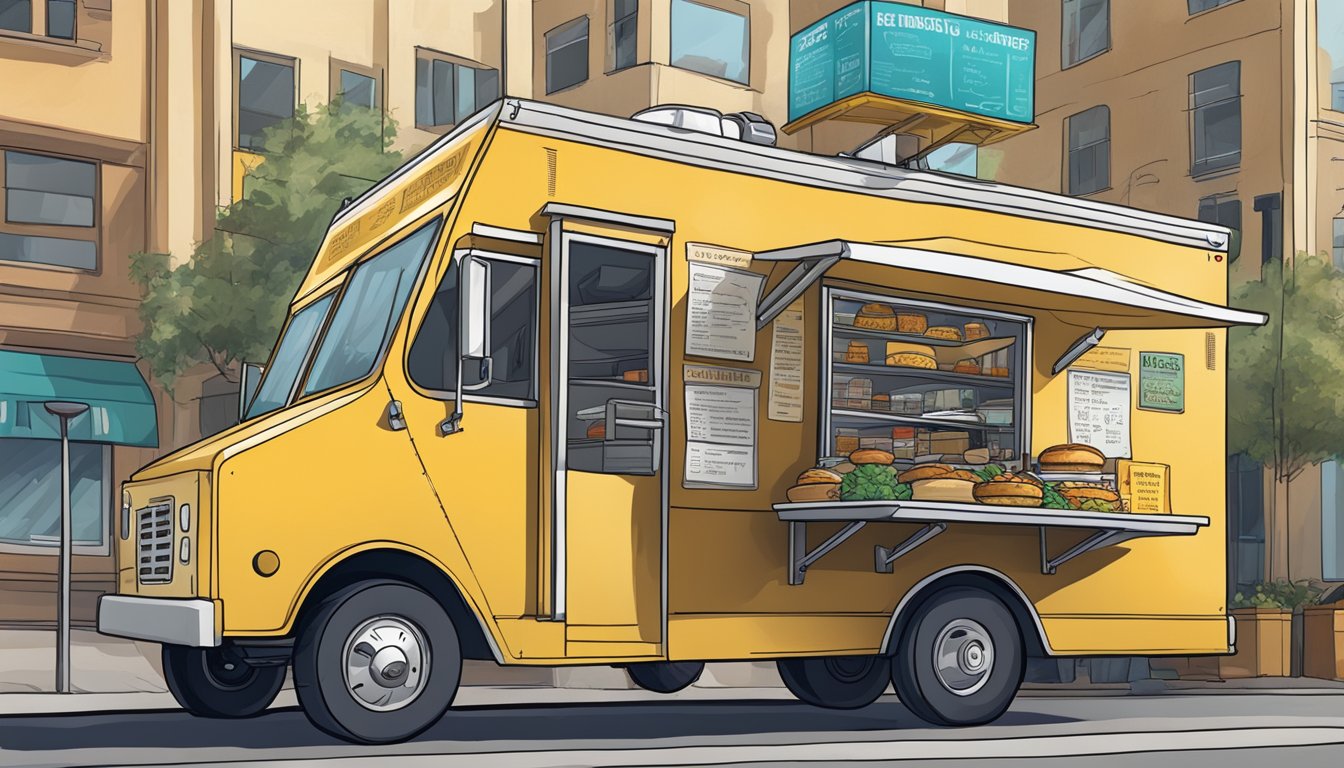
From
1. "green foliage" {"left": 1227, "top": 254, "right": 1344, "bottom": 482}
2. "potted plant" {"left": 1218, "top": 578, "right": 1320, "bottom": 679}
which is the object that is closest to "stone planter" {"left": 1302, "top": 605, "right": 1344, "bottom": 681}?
"potted plant" {"left": 1218, "top": 578, "right": 1320, "bottom": 679}

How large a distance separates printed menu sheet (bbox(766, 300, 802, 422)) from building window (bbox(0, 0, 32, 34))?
18690mm

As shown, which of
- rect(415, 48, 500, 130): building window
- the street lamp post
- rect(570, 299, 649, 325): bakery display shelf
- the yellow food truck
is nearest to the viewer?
the yellow food truck

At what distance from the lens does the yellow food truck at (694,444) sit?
860 cm

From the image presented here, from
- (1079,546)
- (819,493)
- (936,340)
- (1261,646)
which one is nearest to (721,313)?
(819,493)

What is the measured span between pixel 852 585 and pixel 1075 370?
236 centimetres

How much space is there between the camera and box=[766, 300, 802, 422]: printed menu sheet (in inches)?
393

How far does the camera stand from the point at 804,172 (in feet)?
33.8

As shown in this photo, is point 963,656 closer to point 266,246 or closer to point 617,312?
point 617,312

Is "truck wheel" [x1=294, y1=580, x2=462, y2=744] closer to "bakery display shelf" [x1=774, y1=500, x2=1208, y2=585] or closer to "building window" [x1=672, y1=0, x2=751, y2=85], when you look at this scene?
"bakery display shelf" [x1=774, y1=500, x2=1208, y2=585]

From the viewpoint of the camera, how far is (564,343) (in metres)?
9.08

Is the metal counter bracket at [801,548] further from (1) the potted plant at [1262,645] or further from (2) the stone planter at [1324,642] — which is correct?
(2) the stone planter at [1324,642]

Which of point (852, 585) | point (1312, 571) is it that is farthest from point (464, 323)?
point (1312, 571)

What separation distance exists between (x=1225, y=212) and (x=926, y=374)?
2190 cm

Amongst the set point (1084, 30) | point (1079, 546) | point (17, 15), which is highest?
point (1084, 30)
